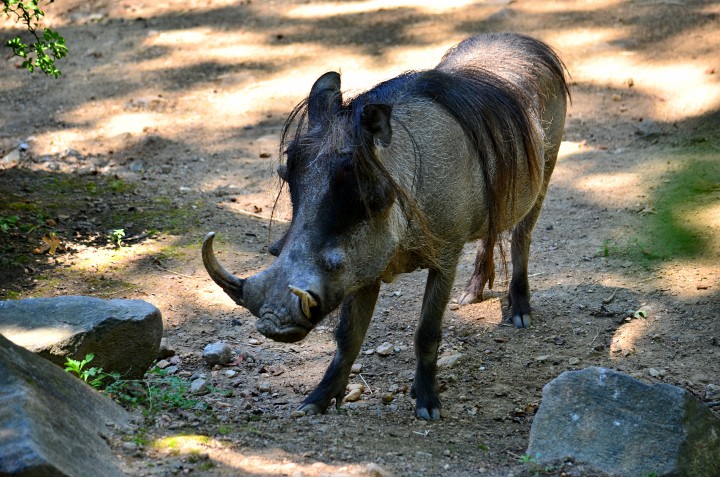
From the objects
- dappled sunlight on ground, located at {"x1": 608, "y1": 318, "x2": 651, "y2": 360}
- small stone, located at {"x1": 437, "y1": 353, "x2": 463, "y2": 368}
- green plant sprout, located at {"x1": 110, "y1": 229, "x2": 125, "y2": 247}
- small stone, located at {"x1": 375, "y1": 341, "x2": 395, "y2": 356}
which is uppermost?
green plant sprout, located at {"x1": 110, "y1": 229, "x2": 125, "y2": 247}

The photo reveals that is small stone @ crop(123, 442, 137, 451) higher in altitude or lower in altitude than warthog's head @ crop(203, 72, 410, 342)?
lower

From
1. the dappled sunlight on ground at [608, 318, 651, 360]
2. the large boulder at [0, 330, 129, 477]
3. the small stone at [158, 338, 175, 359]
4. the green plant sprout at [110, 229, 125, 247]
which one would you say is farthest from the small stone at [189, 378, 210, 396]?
the dappled sunlight on ground at [608, 318, 651, 360]

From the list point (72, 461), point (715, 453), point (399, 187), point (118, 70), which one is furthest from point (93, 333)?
point (118, 70)

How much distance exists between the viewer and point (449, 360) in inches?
186

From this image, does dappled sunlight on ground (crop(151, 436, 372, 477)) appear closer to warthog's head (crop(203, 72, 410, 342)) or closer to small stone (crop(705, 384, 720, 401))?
warthog's head (crop(203, 72, 410, 342))

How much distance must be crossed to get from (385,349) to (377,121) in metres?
1.73

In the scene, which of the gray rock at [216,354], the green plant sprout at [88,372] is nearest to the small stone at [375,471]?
the green plant sprout at [88,372]

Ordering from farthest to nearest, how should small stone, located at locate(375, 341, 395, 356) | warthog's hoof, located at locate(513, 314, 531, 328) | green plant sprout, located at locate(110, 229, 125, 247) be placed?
1. green plant sprout, located at locate(110, 229, 125, 247)
2. warthog's hoof, located at locate(513, 314, 531, 328)
3. small stone, located at locate(375, 341, 395, 356)

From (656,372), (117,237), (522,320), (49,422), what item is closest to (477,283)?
(522,320)

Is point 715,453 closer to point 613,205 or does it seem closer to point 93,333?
point 93,333

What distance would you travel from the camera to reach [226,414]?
149 inches

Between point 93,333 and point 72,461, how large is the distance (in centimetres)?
112

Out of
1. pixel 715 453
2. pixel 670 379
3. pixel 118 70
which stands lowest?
pixel 670 379

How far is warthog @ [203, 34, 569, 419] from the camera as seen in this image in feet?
11.1
